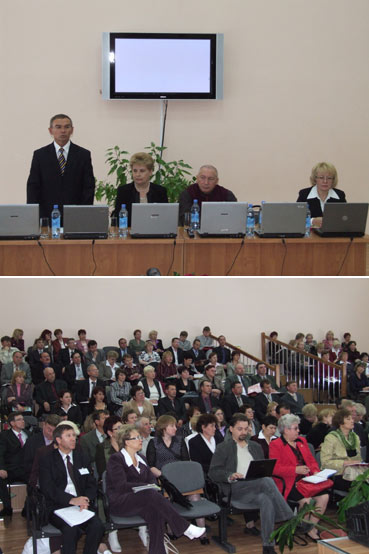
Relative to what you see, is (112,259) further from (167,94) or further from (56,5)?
(56,5)

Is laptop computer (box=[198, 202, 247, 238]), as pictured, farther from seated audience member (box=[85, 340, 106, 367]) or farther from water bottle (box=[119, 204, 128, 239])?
seated audience member (box=[85, 340, 106, 367])

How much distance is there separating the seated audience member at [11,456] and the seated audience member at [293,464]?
6.38ft

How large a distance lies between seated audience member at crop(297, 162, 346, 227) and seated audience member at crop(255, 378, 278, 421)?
240 centimetres

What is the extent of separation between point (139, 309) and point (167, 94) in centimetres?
336

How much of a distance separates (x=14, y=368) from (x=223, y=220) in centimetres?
400

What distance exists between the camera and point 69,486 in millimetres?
4828

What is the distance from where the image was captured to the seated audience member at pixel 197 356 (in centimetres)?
1018

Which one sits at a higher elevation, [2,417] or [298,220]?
[298,220]

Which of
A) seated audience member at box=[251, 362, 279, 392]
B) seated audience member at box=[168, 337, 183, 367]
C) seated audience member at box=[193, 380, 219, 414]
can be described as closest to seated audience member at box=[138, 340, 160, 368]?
seated audience member at box=[168, 337, 183, 367]

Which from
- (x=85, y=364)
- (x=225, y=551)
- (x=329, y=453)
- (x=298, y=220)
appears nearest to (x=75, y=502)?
(x=225, y=551)

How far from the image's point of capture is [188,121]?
10.4m

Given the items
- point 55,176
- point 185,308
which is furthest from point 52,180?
point 185,308

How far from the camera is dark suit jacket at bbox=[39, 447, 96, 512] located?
4660mm

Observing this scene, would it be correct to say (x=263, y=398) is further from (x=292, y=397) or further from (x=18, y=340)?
(x=18, y=340)
